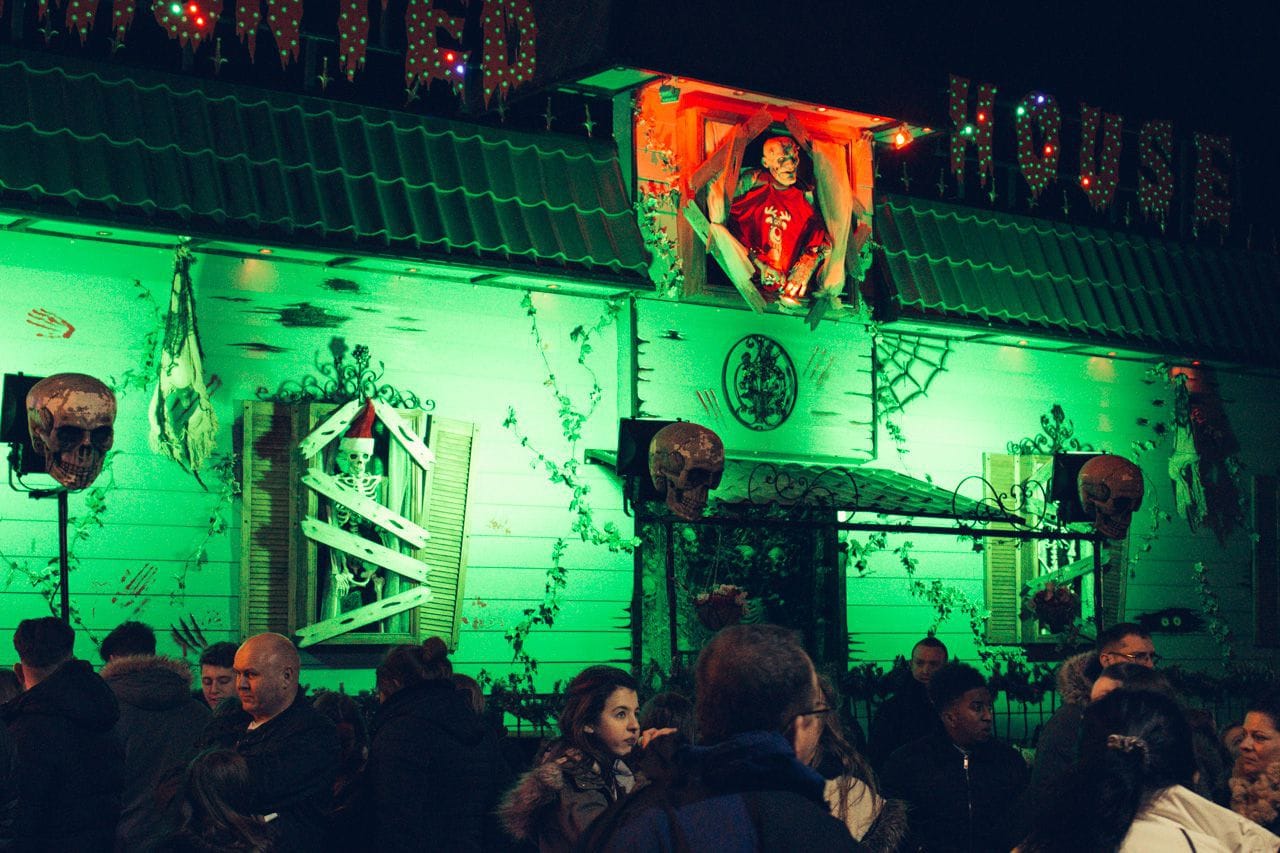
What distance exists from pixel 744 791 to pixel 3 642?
26.3ft

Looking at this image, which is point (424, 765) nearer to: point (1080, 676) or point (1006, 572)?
point (1080, 676)

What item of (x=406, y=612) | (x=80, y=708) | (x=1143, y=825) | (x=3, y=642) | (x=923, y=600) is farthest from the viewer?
(x=923, y=600)

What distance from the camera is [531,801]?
5.78 m

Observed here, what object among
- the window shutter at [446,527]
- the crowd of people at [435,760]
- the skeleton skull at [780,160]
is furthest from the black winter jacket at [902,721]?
the skeleton skull at [780,160]

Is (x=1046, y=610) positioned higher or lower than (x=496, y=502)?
lower

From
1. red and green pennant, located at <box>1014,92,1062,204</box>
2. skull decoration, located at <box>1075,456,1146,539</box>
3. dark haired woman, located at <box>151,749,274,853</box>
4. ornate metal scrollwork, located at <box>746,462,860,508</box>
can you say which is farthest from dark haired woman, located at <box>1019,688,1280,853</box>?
red and green pennant, located at <box>1014,92,1062,204</box>

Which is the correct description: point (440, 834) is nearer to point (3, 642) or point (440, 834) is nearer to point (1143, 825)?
point (1143, 825)

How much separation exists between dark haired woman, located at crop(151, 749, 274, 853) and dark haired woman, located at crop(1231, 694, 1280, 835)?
12.4 feet

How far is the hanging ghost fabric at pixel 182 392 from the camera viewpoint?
1079 centimetres

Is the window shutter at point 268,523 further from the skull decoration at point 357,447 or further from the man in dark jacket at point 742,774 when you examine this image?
the man in dark jacket at point 742,774

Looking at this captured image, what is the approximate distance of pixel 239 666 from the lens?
22.4 ft

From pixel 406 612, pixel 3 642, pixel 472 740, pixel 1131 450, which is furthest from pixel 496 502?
pixel 1131 450

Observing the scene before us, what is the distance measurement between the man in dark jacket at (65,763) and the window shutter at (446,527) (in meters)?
4.94

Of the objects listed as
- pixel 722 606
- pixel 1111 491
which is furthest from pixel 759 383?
pixel 1111 491
